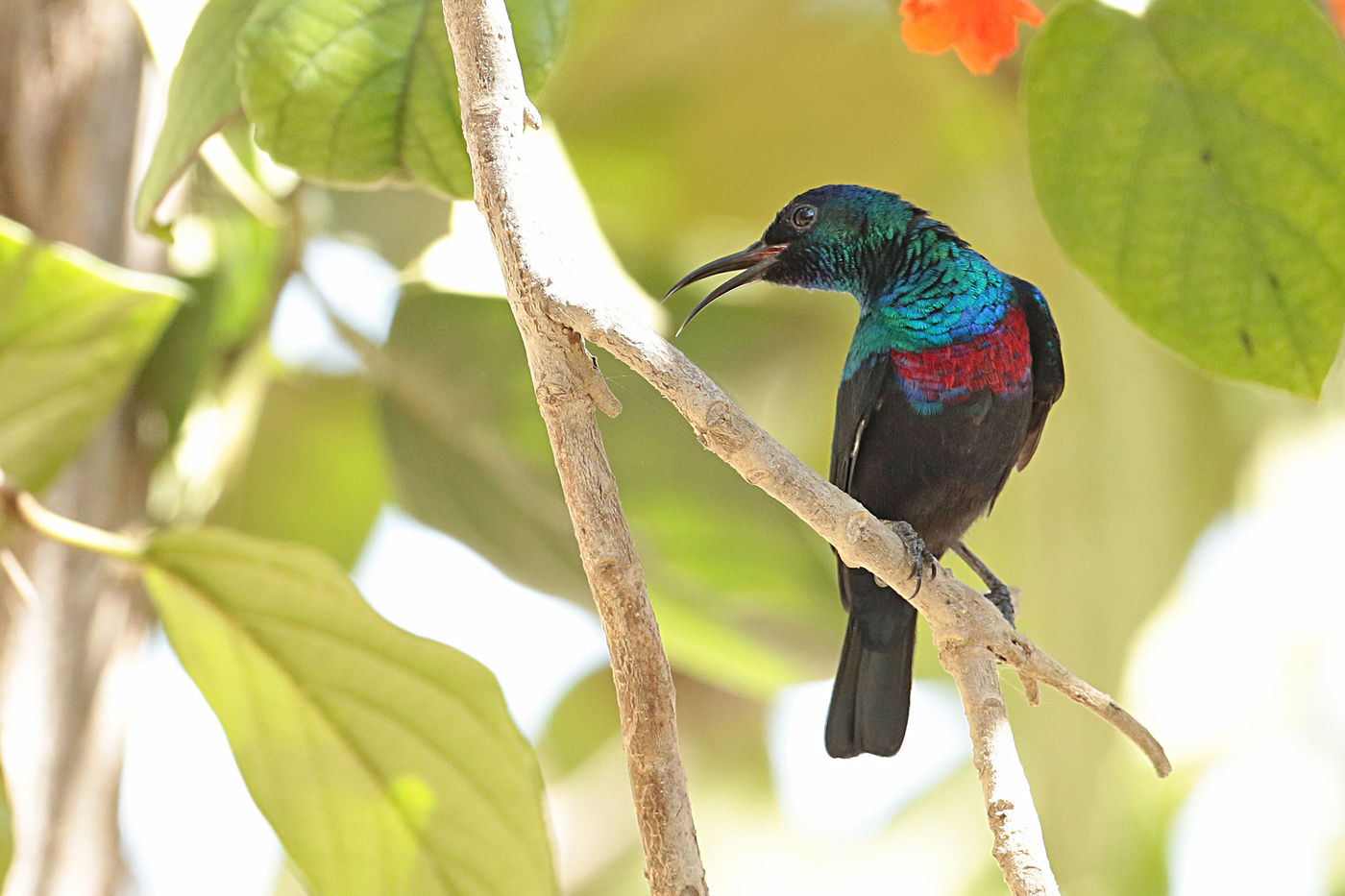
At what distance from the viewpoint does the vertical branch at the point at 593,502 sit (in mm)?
436

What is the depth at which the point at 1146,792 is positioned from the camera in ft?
4.30

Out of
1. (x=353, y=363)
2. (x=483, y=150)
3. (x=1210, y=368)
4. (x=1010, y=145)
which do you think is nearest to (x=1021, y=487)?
(x=1010, y=145)

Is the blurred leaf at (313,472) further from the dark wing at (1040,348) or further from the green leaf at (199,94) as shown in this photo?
the dark wing at (1040,348)

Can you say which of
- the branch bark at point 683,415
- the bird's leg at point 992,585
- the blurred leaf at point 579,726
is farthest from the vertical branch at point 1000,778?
the blurred leaf at point 579,726

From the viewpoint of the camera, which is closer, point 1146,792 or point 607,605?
point 607,605

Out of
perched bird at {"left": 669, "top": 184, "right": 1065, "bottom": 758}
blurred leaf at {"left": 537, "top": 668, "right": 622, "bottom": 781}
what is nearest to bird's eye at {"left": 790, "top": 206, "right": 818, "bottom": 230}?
perched bird at {"left": 669, "top": 184, "right": 1065, "bottom": 758}

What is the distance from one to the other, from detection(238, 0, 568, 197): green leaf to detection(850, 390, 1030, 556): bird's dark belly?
0.87 feet

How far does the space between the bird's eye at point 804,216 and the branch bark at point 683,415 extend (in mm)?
198

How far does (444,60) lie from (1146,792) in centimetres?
105

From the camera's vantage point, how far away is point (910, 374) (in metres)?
0.70

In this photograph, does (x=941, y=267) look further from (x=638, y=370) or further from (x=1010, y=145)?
(x=1010, y=145)

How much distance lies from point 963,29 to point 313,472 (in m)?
0.75

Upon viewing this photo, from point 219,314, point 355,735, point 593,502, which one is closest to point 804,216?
point 593,502

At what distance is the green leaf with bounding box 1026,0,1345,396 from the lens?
1.86 ft
